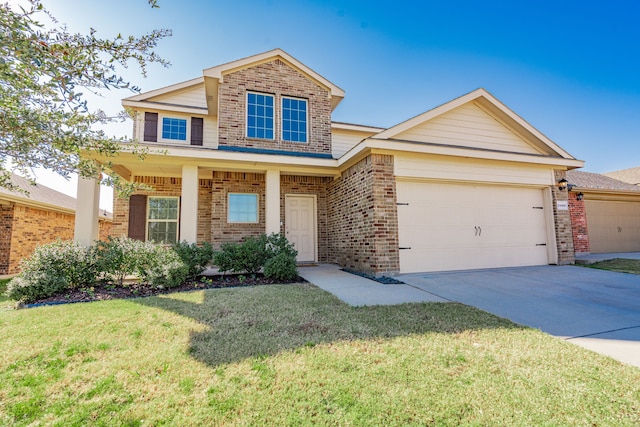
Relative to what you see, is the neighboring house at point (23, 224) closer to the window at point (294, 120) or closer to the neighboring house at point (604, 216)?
the window at point (294, 120)

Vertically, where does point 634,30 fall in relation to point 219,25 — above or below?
above

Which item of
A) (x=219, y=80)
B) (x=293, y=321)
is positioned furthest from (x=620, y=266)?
(x=219, y=80)

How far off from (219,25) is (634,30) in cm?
1380

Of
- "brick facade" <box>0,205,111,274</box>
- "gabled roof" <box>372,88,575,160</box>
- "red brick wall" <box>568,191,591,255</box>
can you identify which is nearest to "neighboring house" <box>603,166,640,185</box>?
"red brick wall" <box>568,191,591,255</box>

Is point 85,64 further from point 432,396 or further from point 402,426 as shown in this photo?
point 432,396

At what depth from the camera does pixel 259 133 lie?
28.9 ft

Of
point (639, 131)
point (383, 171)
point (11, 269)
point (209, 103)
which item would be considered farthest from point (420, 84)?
point (11, 269)

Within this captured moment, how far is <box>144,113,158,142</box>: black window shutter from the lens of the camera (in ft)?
31.7

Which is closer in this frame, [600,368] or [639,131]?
[600,368]

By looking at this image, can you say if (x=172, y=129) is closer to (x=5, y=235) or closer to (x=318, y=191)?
(x=318, y=191)

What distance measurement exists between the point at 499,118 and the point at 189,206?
9079 millimetres

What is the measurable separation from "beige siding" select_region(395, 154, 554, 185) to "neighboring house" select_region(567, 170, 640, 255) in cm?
481

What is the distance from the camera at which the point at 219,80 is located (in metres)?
8.48

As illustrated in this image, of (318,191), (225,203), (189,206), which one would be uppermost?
(318,191)
